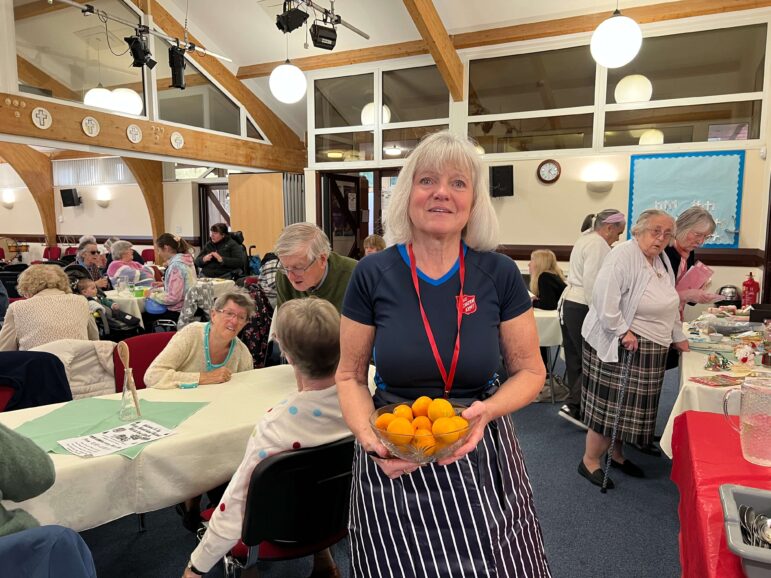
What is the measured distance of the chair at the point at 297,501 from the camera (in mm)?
1371

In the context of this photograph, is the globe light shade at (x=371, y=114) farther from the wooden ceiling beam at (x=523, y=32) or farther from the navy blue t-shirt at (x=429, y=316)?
the navy blue t-shirt at (x=429, y=316)

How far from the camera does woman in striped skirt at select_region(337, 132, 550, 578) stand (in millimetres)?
1105

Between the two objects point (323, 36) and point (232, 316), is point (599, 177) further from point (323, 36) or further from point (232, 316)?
point (232, 316)

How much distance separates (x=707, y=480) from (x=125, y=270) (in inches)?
235

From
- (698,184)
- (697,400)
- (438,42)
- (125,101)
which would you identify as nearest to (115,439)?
(697,400)

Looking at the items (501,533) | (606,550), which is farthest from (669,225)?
(501,533)

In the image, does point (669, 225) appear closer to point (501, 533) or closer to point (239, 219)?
point (501, 533)

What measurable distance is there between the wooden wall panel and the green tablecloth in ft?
25.1

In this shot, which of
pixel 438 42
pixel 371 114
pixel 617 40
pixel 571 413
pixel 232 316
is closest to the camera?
pixel 232 316

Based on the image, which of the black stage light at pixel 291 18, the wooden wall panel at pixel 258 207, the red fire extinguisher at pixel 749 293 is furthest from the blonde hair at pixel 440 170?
the wooden wall panel at pixel 258 207

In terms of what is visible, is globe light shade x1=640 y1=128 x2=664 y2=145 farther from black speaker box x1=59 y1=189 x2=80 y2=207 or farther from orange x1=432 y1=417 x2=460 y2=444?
black speaker box x1=59 y1=189 x2=80 y2=207

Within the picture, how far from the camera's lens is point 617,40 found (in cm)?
434

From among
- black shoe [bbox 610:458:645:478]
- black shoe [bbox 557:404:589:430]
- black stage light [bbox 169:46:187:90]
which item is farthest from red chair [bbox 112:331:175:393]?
black stage light [bbox 169:46:187:90]

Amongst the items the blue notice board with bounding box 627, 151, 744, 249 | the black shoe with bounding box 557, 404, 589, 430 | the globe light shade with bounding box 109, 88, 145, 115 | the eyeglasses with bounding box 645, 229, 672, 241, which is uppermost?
the globe light shade with bounding box 109, 88, 145, 115
